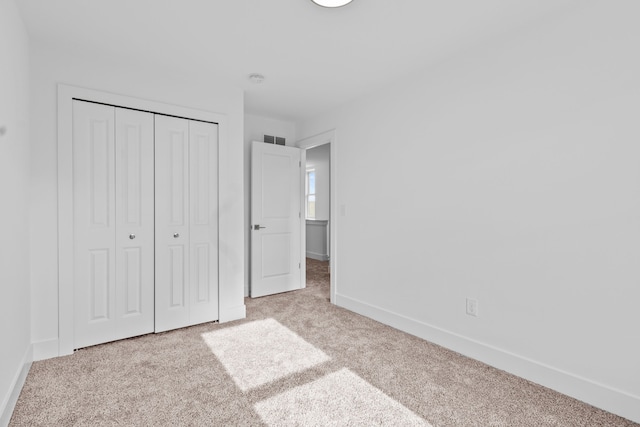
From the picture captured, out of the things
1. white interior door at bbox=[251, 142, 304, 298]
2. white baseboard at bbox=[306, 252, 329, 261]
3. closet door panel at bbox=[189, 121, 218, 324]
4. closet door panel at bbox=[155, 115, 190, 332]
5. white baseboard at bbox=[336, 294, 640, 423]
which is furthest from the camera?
white baseboard at bbox=[306, 252, 329, 261]

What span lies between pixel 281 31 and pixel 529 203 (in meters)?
2.05

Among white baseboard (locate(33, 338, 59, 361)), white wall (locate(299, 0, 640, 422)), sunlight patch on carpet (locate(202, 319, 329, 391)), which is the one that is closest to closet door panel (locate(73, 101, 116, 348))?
white baseboard (locate(33, 338, 59, 361))

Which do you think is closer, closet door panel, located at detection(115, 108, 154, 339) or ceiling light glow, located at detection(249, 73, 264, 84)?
closet door panel, located at detection(115, 108, 154, 339)

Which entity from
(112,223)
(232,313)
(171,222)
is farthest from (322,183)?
(112,223)

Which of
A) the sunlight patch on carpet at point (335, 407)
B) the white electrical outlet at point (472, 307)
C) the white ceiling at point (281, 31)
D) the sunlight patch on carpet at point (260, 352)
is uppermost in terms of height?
the white ceiling at point (281, 31)

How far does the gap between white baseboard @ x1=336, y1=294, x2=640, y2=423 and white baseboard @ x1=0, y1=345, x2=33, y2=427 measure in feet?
8.88

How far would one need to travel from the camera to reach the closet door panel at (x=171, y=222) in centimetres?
284

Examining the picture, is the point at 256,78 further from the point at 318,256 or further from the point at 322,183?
the point at 318,256

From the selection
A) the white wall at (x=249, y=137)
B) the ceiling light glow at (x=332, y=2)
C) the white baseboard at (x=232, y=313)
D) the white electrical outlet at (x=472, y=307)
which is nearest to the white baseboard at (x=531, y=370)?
the white electrical outlet at (x=472, y=307)

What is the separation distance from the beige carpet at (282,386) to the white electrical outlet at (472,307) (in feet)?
1.12

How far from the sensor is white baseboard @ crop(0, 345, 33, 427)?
161cm

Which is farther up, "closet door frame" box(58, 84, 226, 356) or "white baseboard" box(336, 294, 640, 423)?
"closet door frame" box(58, 84, 226, 356)

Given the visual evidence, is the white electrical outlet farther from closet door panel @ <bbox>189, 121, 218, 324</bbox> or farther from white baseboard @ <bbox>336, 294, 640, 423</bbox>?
closet door panel @ <bbox>189, 121, 218, 324</bbox>

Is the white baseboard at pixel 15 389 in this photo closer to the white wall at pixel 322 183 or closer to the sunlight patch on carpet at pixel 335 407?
the sunlight patch on carpet at pixel 335 407
